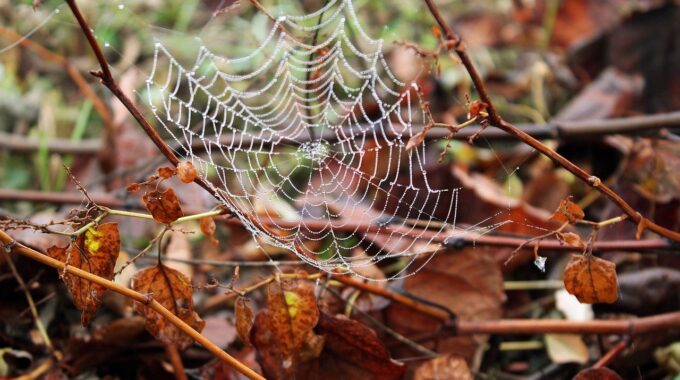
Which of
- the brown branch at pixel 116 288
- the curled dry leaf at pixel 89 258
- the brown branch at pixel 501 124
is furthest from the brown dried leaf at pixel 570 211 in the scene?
the curled dry leaf at pixel 89 258

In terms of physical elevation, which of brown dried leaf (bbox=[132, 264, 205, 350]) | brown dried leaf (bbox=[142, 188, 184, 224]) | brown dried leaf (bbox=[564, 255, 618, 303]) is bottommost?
brown dried leaf (bbox=[132, 264, 205, 350])

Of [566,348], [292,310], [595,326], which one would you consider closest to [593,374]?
[595,326]

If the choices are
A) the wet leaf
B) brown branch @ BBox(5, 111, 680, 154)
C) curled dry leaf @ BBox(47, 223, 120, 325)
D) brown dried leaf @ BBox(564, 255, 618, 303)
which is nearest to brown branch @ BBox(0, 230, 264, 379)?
curled dry leaf @ BBox(47, 223, 120, 325)

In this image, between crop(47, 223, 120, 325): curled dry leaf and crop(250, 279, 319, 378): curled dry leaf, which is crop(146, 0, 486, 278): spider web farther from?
crop(47, 223, 120, 325): curled dry leaf

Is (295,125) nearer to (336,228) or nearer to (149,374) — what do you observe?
(336,228)

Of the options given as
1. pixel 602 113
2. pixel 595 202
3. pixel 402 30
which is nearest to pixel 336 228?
pixel 595 202

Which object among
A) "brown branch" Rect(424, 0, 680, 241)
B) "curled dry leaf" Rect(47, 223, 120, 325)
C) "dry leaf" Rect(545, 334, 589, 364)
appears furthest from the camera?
"dry leaf" Rect(545, 334, 589, 364)

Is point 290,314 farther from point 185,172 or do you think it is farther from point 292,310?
point 185,172

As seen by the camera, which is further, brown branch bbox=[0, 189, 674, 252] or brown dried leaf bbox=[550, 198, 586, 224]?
brown branch bbox=[0, 189, 674, 252]
